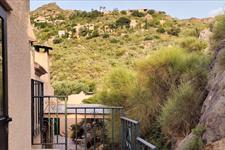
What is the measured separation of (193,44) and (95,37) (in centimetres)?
2402

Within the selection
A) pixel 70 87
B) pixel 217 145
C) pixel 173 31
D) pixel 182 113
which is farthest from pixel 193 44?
pixel 173 31

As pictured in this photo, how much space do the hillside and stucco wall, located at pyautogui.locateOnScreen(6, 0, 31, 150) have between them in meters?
20.5

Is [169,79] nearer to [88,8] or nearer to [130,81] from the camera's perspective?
[130,81]

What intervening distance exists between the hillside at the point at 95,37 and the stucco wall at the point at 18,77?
67.4 ft

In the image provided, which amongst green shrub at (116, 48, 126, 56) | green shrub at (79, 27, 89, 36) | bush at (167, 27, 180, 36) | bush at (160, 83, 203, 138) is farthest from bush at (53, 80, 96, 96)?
bush at (160, 83, 203, 138)

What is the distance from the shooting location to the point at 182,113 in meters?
10.6

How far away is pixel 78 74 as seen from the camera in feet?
104

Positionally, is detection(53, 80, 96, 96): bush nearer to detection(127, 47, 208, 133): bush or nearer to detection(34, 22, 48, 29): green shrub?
detection(34, 22, 48, 29): green shrub

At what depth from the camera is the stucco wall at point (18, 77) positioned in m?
4.76

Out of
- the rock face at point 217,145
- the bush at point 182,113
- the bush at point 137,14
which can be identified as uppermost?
the bush at point 137,14

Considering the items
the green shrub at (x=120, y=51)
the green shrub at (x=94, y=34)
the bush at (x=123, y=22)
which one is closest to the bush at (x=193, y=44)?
the green shrub at (x=120, y=51)

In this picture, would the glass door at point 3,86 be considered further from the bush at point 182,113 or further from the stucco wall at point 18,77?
the bush at point 182,113

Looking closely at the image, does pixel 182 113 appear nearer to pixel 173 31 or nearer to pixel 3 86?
pixel 3 86

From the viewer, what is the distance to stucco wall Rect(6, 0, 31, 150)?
476 centimetres
